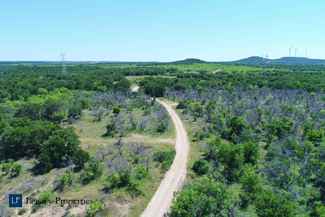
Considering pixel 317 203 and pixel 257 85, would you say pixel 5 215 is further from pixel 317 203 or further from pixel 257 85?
pixel 257 85

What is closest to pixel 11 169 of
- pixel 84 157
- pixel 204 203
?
pixel 84 157

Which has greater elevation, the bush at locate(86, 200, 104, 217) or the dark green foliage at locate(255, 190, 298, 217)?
the dark green foliage at locate(255, 190, 298, 217)

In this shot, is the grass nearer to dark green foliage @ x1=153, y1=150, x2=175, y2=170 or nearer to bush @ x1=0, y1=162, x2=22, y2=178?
bush @ x1=0, y1=162, x2=22, y2=178

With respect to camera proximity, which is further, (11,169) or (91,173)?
(11,169)

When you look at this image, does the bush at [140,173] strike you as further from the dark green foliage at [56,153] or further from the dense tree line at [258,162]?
the dark green foliage at [56,153]

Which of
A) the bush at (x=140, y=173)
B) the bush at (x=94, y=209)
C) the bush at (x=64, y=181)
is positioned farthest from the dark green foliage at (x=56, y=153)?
the bush at (x=94, y=209)

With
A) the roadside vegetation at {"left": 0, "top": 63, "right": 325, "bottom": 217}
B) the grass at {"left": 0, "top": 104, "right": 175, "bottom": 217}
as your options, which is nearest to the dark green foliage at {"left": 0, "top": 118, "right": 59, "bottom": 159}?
the roadside vegetation at {"left": 0, "top": 63, "right": 325, "bottom": 217}

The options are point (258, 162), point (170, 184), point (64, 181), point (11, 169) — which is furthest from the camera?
point (11, 169)

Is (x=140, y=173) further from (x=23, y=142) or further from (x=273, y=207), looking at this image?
(x=23, y=142)

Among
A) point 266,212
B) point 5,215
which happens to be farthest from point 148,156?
point 266,212
